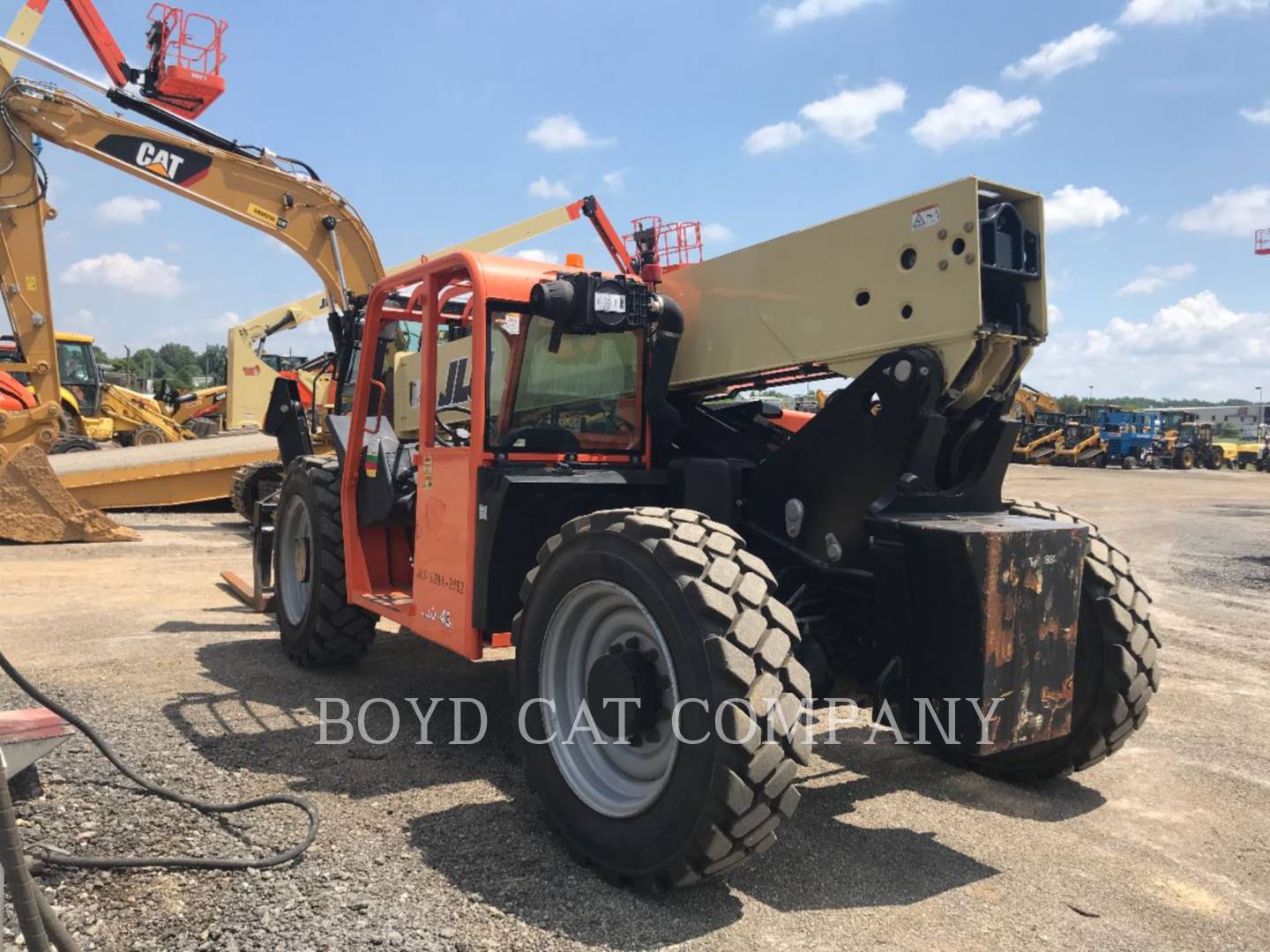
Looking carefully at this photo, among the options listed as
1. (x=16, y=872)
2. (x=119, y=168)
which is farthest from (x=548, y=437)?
(x=119, y=168)

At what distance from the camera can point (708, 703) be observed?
116 inches

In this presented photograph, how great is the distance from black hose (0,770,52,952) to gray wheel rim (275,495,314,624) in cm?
393

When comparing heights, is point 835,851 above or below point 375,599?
below

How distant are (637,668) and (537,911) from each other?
0.85 meters

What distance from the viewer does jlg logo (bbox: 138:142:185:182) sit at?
12609 millimetres

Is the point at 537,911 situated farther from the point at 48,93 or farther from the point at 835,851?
the point at 48,93

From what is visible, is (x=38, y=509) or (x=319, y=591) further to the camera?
(x=38, y=509)

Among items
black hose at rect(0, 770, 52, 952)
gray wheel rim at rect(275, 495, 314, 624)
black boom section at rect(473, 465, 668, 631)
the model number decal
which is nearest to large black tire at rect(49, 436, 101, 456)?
gray wheel rim at rect(275, 495, 314, 624)

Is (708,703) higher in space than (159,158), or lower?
lower

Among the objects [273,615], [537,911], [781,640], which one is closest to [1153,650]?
[781,640]

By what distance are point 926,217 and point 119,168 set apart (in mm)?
12723

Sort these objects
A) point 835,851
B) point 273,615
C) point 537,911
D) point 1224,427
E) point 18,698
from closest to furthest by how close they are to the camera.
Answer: point 537,911, point 835,851, point 18,698, point 273,615, point 1224,427

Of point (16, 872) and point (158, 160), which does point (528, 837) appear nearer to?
point (16, 872)

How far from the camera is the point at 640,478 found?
4.39 m
